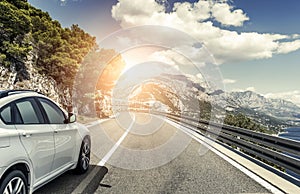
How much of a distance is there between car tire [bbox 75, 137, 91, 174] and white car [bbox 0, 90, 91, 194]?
0.23 m

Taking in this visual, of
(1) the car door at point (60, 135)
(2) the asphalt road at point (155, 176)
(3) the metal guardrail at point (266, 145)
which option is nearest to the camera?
(1) the car door at point (60, 135)

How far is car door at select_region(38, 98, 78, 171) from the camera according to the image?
16.1ft

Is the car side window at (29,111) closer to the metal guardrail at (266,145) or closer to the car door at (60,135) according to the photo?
the car door at (60,135)

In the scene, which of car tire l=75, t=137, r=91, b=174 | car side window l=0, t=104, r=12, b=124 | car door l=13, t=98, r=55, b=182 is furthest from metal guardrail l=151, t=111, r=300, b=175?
car side window l=0, t=104, r=12, b=124

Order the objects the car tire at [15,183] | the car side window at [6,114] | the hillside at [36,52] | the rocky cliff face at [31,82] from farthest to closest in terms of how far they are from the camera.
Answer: the hillside at [36,52]
the rocky cliff face at [31,82]
the car side window at [6,114]
the car tire at [15,183]

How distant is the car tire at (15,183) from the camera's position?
133 inches

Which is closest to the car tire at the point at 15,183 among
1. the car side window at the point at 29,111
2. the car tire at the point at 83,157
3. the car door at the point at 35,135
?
the car door at the point at 35,135

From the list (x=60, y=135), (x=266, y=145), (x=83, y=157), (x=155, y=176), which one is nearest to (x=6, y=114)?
(x=60, y=135)

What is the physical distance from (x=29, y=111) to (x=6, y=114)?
2.16 feet

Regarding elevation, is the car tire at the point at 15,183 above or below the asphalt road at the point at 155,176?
above

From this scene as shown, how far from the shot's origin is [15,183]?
3.65m

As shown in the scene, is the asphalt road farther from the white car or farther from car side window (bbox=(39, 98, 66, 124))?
car side window (bbox=(39, 98, 66, 124))

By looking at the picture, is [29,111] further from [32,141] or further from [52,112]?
[52,112]

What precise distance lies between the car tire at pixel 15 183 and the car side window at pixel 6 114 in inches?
26.6
